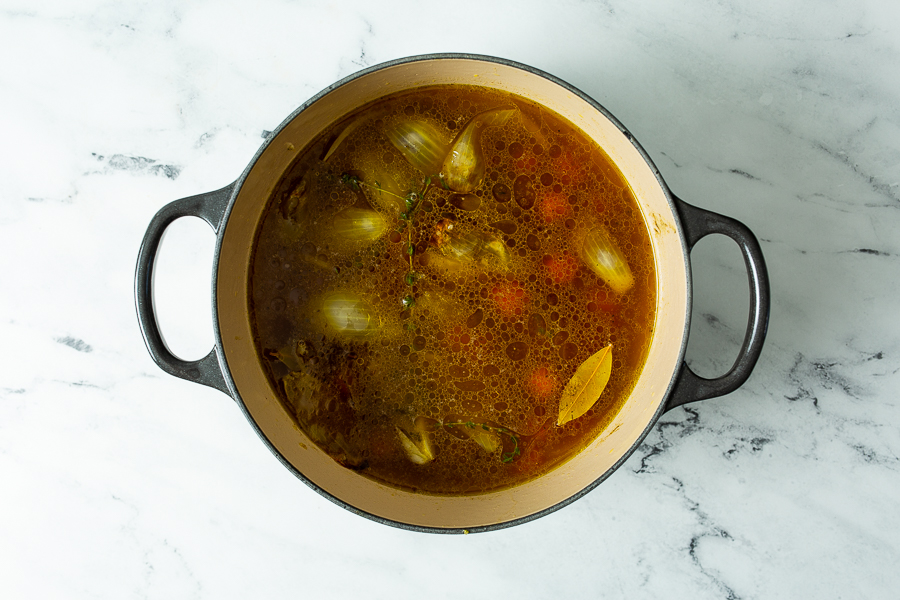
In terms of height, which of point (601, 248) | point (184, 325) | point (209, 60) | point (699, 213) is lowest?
point (184, 325)

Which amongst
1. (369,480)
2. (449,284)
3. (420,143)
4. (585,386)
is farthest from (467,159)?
(369,480)

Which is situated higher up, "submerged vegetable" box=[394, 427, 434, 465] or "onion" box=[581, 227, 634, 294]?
"onion" box=[581, 227, 634, 294]

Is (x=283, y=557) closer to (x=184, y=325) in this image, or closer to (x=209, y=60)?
(x=184, y=325)

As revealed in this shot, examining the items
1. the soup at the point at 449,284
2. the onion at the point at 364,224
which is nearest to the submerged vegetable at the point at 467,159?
the soup at the point at 449,284

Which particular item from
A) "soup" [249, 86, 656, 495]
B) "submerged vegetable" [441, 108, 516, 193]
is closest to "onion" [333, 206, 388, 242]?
"soup" [249, 86, 656, 495]

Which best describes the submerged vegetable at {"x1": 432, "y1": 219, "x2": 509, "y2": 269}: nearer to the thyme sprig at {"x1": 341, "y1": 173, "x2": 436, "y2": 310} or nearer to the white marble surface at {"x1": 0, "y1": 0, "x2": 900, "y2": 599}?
the thyme sprig at {"x1": 341, "y1": 173, "x2": 436, "y2": 310}

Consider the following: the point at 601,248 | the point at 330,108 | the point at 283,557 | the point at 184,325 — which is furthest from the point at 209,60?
the point at 283,557
